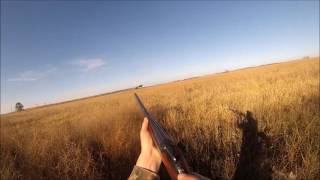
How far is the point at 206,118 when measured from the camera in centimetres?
579

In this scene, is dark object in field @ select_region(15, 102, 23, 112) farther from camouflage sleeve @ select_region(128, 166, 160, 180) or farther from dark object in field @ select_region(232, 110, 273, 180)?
camouflage sleeve @ select_region(128, 166, 160, 180)

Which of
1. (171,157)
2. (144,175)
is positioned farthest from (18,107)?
(171,157)

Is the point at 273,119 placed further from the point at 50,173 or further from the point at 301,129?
the point at 50,173

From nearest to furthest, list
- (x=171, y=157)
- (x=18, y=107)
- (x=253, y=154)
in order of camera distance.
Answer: (x=171, y=157) → (x=253, y=154) → (x=18, y=107)

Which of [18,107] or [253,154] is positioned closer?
[253,154]

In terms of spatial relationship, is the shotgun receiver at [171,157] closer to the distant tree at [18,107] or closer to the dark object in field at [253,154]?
the dark object in field at [253,154]

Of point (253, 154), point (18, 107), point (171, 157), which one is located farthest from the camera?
point (18, 107)

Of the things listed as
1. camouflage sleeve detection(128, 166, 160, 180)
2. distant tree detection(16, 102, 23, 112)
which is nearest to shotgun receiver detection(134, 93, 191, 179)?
camouflage sleeve detection(128, 166, 160, 180)

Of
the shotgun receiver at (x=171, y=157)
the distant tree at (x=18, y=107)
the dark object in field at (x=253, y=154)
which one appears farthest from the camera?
the distant tree at (x=18, y=107)

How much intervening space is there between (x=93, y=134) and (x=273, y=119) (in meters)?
4.10

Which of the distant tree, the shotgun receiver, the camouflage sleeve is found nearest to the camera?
the shotgun receiver

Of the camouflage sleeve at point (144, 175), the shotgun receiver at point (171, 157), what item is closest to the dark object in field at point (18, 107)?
the camouflage sleeve at point (144, 175)

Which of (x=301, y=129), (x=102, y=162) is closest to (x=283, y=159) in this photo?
(x=301, y=129)

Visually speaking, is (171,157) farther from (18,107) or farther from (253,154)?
(18,107)
